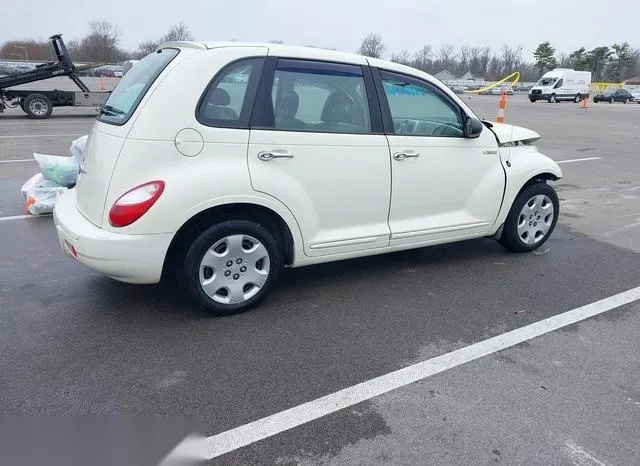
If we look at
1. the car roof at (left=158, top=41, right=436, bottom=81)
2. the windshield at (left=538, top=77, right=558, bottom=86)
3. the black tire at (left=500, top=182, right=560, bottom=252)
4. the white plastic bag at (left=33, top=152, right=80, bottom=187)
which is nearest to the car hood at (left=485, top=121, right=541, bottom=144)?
the black tire at (left=500, top=182, right=560, bottom=252)

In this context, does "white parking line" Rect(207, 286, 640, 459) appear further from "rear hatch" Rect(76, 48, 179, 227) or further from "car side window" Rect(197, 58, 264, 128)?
"car side window" Rect(197, 58, 264, 128)

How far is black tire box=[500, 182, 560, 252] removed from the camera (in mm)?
5051

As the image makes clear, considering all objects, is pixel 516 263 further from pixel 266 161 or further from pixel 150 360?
pixel 150 360

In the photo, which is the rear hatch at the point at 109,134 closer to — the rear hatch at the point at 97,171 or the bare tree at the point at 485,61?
the rear hatch at the point at 97,171

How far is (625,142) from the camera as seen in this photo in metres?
16.1

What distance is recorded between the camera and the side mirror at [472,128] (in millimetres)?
4473

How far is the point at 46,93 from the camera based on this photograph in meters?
17.8

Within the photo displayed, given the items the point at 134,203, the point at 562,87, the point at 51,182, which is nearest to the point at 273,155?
the point at 134,203

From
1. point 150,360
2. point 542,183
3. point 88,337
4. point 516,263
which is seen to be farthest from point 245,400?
point 542,183

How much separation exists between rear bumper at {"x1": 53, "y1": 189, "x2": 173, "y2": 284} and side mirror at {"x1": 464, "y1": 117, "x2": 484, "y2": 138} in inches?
105

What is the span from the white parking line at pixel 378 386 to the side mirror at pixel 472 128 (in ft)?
5.45

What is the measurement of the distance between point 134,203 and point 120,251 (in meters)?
0.32

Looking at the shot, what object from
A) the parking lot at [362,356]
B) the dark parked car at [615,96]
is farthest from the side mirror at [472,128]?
the dark parked car at [615,96]

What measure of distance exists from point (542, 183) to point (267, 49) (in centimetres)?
314
